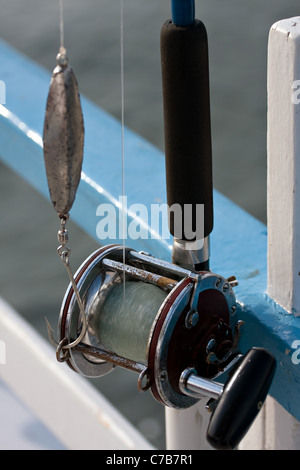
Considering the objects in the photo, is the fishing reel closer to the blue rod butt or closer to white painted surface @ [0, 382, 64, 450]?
the blue rod butt

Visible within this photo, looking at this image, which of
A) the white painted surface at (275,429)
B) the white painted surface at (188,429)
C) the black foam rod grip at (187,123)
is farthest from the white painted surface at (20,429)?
the black foam rod grip at (187,123)

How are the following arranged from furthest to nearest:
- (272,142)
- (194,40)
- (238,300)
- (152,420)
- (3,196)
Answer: (3,196) → (152,420) → (238,300) → (272,142) → (194,40)

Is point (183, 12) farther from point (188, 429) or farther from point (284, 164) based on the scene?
point (188, 429)

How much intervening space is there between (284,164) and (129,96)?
2.82 m

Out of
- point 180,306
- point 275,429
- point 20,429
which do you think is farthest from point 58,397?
point 180,306

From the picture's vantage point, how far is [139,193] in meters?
1.38

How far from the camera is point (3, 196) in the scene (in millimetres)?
3459

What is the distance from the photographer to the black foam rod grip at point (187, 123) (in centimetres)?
91

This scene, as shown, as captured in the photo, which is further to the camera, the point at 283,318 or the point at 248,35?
the point at 248,35

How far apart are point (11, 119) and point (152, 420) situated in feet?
4.31

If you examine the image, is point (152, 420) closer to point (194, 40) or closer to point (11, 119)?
point (11, 119)

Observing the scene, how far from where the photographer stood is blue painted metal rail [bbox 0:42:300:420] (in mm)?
1094
